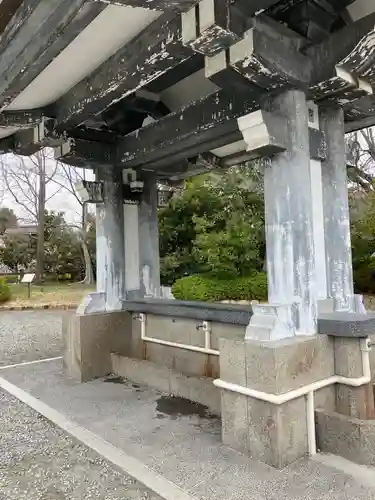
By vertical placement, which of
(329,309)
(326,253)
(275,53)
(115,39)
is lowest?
(329,309)

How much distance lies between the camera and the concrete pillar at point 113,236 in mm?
4414

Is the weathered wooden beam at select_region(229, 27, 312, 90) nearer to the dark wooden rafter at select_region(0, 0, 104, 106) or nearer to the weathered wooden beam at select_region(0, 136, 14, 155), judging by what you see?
the dark wooden rafter at select_region(0, 0, 104, 106)

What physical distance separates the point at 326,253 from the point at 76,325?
2649 mm

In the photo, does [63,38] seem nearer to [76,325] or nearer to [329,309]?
[329,309]

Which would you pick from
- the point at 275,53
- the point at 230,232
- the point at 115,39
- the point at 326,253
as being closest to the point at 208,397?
the point at 326,253

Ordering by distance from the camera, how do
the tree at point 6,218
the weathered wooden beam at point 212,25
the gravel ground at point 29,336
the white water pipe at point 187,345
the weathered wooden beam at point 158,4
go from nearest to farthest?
the weathered wooden beam at point 158,4
the weathered wooden beam at point 212,25
the white water pipe at point 187,345
the gravel ground at point 29,336
the tree at point 6,218

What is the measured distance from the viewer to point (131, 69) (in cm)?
271

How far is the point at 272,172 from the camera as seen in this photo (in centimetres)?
267

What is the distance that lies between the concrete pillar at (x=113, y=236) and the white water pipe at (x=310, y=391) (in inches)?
85.7

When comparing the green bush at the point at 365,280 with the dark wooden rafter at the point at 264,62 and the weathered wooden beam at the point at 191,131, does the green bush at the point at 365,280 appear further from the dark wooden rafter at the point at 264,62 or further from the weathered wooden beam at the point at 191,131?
the dark wooden rafter at the point at 264,62

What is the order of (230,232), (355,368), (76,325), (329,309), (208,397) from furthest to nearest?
(230,232) → (76,325) → (208,397) → (329,309) → (355,368)

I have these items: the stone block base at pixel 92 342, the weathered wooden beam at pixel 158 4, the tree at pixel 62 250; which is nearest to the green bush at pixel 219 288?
the stone block base at pixel 92 342

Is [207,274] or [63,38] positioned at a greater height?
[63,38]

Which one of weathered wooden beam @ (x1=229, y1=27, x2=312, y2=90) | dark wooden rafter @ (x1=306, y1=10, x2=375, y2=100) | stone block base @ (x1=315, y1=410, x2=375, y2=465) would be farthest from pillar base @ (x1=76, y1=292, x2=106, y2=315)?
dark wooden rafter @ (x1=306, y1=10, x2=375, y2=100)
